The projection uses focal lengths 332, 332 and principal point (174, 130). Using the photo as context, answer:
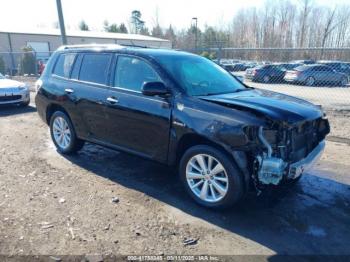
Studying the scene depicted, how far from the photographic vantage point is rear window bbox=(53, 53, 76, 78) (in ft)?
18.7

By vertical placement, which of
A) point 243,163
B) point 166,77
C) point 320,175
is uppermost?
point 166,77

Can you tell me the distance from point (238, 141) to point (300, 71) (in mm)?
17553

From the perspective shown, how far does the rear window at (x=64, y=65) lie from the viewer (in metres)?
5.69

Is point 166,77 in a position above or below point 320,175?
above

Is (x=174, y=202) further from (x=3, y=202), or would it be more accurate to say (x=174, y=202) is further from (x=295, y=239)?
(x=3, y=202)

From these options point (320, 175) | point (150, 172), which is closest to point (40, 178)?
Answer: point (150, 172)

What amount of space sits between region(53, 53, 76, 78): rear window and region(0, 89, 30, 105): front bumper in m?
5.34

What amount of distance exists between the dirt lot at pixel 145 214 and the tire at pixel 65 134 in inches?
12.1

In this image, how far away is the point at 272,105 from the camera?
3877 mm

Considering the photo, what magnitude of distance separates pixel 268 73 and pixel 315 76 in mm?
2863

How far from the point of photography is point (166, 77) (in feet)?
13.9

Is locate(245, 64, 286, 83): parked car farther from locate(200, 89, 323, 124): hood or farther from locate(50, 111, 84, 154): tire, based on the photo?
locate(200, 89, 323, 124): hood

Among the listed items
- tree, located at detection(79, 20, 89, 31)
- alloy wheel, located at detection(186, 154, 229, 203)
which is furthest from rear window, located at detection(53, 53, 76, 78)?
tree, located at detection(79, 20, 89, 31)

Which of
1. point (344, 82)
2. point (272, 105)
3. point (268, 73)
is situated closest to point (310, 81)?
point (344, 82)
